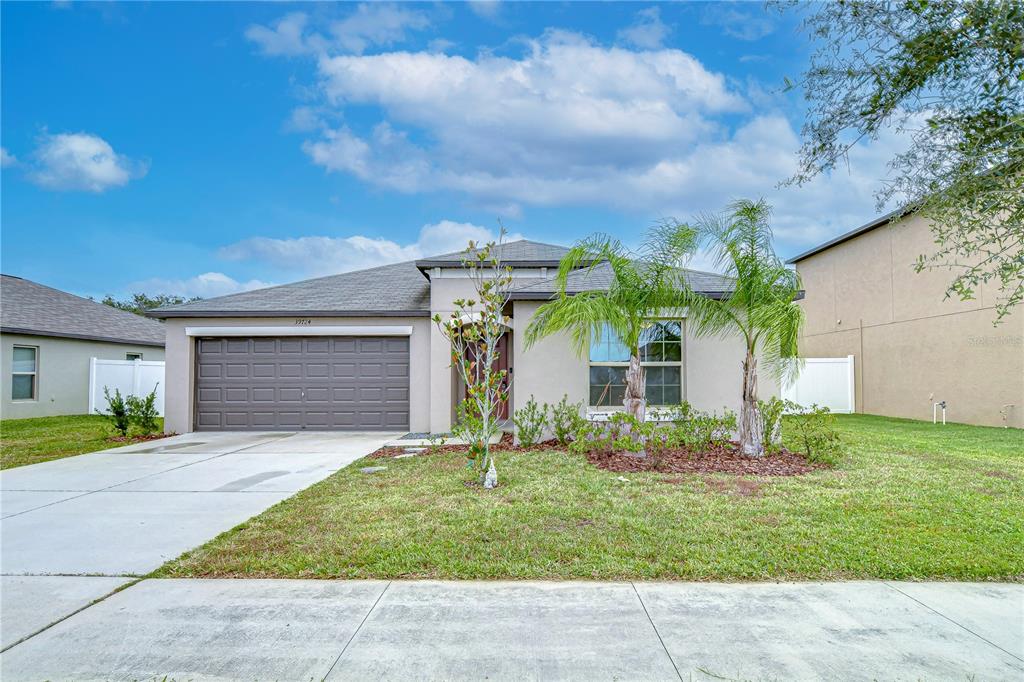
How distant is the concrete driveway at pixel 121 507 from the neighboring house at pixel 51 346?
346 inches

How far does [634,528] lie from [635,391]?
3.91 m

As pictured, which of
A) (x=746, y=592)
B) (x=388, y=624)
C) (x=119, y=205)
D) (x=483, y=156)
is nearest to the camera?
(x=388, y=624)

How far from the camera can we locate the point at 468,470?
752 centimetres

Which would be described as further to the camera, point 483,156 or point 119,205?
point 119,205

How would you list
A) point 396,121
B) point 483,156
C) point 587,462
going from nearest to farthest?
point 587,462 < point 396,121 < point 483,156

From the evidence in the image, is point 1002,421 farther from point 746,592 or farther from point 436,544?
point 436,544

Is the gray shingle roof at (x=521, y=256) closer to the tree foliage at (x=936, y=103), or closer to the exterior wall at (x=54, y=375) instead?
the tree foliage at (x=936, y=103)

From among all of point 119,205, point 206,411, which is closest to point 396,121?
point 206,411

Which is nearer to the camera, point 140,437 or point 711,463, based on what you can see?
point 711,463

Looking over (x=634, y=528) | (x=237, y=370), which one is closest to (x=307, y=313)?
(x=237, y=370)

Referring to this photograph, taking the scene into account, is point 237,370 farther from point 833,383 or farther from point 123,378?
point 833,383

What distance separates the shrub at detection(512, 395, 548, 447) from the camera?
960cm

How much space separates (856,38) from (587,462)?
5.93 meters

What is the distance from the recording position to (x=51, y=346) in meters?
16.6
